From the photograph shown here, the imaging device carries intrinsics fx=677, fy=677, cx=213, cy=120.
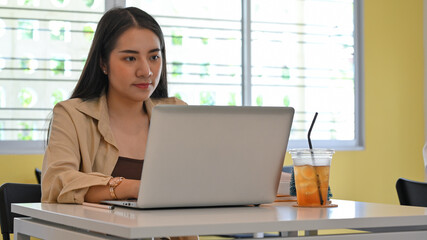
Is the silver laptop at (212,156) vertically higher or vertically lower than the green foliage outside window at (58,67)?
lower

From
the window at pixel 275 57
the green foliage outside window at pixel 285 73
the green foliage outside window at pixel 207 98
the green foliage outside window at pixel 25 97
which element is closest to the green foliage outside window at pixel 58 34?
the green foliage outside window at pixel 25 97

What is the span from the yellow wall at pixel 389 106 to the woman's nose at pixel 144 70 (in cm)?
356

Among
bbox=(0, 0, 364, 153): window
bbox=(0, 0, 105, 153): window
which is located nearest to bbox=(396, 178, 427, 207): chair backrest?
bbox=(0, 0, 364, 153): window

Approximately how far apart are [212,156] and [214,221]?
0.88ft

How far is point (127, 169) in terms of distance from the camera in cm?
209

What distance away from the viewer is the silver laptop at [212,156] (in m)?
1.45

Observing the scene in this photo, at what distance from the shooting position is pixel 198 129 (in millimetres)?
1479

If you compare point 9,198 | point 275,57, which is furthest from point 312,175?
point 275,57

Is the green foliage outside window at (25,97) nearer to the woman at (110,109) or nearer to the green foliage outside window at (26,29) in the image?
the green foliage outside window at (26,29)

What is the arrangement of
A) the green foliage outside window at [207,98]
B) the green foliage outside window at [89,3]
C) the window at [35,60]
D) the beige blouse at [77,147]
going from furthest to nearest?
the green foliage outside window at [207,98] < the green foliage outside window at [89,3] < the window at [35,60] < the beige blouse at [77,147]

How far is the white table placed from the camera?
1.19 m

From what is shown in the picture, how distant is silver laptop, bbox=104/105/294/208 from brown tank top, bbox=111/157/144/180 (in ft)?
1.65

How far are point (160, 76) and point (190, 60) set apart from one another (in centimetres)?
270

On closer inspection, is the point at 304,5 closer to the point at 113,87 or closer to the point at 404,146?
the point at 404,146
